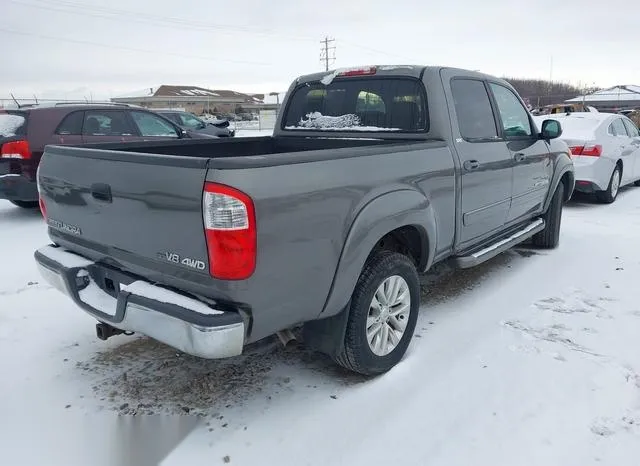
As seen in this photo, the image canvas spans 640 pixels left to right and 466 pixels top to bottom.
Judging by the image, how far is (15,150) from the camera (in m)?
7.18

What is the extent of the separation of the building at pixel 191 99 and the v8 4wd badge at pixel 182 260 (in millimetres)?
63961

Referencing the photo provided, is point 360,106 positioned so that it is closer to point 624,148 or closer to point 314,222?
point 314,222

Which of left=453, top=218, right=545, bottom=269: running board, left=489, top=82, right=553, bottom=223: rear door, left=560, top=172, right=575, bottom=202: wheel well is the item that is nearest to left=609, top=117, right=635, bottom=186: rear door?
left=560, top=172, right=575, bottom=202: wheel well

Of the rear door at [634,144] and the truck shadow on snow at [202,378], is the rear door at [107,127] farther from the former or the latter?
the rear door at [634,144]

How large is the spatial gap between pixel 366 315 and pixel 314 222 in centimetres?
75

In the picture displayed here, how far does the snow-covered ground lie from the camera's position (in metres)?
2.64

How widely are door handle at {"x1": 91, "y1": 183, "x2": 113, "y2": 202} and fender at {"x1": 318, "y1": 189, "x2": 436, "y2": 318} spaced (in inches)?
49.9

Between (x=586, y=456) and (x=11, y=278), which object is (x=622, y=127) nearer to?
(x=586, y=456)

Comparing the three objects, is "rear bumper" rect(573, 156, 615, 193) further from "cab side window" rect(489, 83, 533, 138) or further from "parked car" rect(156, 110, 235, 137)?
"parked car" rect(156, 110, 235, 137)

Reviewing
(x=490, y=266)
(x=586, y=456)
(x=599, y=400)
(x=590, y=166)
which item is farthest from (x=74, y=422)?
(x=590, y=166)

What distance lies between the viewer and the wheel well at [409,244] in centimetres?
348

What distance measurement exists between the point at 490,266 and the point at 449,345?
6.99 feet

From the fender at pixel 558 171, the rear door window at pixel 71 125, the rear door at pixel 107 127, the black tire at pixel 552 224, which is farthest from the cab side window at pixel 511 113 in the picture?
the rear door window at pixel 71 125

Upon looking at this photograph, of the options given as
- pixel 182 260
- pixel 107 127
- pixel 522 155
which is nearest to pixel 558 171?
pixel 522 155
